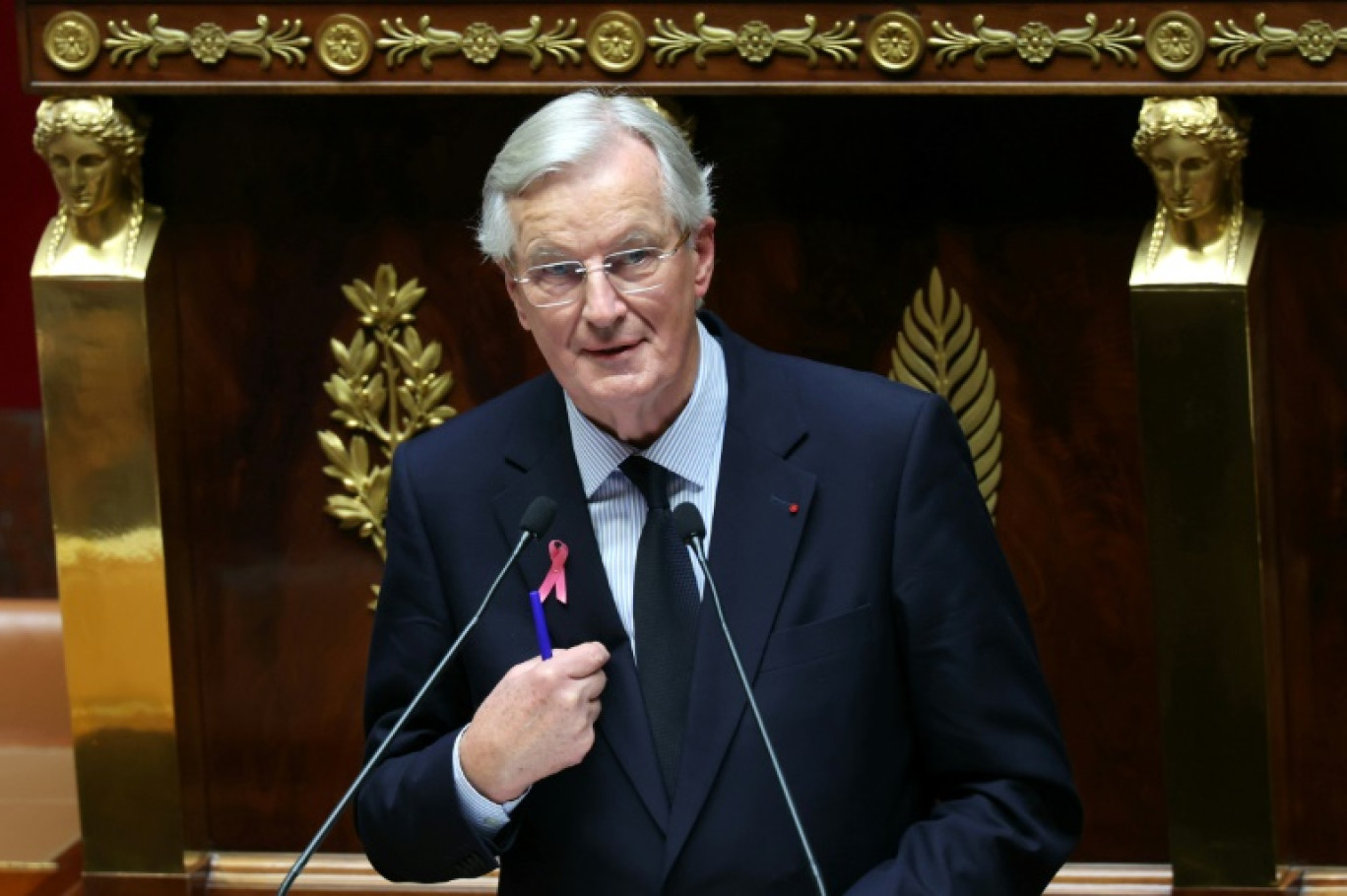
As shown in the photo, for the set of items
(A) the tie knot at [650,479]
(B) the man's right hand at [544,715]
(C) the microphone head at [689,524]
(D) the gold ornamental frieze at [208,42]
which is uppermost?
(D) the gold ornamental frieze at [208,42]

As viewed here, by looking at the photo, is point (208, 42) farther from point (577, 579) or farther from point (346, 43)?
point (577, 579)

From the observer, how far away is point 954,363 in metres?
2.62

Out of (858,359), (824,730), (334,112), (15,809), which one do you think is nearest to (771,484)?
(824,730)

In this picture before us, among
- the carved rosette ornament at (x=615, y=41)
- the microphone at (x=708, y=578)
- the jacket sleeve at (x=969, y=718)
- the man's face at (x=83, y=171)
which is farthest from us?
the man's face at (x=83, y=171)

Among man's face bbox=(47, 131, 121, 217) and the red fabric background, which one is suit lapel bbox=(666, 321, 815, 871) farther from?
the red fabric background

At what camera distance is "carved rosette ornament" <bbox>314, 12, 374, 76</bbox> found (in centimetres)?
253

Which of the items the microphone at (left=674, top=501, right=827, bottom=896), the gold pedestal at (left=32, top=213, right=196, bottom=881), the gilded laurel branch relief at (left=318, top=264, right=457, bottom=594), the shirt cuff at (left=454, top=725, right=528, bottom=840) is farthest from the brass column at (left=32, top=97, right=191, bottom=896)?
the microphone at (left=674, top=501, right=827, bottom=896)

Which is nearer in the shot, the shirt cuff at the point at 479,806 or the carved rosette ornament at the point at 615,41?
the shirt cuff at the point at 479,806

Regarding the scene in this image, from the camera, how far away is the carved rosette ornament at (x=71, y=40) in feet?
8.42

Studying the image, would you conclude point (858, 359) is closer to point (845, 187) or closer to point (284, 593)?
point (845, 187)

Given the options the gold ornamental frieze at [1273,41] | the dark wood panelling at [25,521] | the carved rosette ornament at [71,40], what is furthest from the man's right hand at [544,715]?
the dark wood panelling at [25,521]

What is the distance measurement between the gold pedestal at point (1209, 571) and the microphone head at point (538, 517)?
969mm

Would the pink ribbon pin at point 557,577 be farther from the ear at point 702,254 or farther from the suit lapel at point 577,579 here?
the ear at point 702,254

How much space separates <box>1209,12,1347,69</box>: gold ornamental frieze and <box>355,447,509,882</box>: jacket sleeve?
3.19 feet
